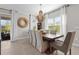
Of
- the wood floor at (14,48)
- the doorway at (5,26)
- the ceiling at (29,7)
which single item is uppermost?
the ceiling at (29,7)

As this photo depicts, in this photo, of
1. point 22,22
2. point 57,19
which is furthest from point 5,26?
point 57,19

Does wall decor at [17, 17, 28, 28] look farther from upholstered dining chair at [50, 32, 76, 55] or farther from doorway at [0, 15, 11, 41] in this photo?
upholstered dining chair at [50, 32, 76, 55]

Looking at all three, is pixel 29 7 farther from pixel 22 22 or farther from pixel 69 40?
pixel 69 40

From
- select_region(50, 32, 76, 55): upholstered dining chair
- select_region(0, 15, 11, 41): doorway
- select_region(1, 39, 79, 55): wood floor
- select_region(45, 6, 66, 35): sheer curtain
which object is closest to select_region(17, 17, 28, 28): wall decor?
select_region(0, 15, 11, 41): doorway

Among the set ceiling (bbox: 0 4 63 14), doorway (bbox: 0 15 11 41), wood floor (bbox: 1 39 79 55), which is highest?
ceiling (bbox: 0 4 63 14)

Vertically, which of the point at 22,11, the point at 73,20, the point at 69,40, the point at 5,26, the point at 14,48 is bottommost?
the point at 14,48

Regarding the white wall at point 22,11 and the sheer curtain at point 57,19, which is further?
the sheer curtain at point 57,19

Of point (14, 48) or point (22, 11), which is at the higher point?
point (22, 11)

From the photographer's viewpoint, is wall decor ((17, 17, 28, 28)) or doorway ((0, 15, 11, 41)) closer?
doorway ((0, 15, 11, 41))

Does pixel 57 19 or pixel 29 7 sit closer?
pixel 29 7

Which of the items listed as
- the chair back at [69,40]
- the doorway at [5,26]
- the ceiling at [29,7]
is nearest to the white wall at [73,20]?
the chair back at [69,40]

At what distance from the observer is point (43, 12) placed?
2023 millimetres

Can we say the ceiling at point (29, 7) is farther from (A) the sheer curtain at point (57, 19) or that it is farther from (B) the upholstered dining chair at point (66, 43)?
(B) the upholstered dining chair at point (66, 43)
